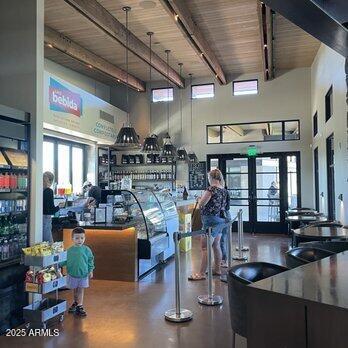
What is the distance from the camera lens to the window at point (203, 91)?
11.4 m

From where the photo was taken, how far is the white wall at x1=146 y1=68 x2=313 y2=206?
10.5 meters

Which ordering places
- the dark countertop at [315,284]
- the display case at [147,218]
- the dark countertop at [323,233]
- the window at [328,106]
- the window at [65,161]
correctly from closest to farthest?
the dark countertop at [315,284], the dark countertop at [323,233], the display case at [147,218], the window at [328,106], the window at [65,161]

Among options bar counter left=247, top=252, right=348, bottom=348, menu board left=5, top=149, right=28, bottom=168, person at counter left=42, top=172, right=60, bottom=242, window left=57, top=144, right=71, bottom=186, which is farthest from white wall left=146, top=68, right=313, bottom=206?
bar counter left=247, top=252, right=348, bottom=348

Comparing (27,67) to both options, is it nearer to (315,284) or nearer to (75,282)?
(75,282)

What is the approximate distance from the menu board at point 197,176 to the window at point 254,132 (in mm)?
768

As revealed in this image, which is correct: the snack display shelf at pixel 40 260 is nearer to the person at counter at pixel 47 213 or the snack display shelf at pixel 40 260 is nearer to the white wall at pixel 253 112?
the person at counter at pixel 47 213

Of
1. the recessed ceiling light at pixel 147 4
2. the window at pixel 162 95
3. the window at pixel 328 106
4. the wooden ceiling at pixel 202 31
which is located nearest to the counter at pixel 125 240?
the recessed ceiling light at pixel 147 4

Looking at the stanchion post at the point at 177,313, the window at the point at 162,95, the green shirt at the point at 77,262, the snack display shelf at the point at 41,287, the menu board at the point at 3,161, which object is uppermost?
the window at the point at 162,95

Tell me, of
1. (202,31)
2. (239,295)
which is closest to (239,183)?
(202,31)

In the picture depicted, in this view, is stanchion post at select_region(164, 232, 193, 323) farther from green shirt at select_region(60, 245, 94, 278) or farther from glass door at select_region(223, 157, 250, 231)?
glass door at select_region(223, 157, 250, 231)

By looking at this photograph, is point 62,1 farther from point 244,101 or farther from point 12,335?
point 244,101

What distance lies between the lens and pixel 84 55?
8.46m

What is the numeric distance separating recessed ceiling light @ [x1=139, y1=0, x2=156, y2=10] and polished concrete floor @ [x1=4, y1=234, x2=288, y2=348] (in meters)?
4.41

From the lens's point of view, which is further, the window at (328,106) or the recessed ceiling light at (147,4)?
the window at (328,106)
